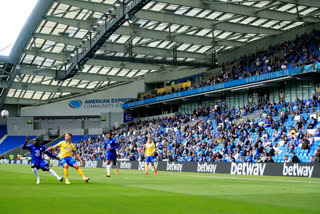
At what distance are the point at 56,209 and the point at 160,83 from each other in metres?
61.5

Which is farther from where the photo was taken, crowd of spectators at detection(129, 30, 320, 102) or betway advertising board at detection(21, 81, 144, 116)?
betway advertising board at detection(21, 81, 144, 116)

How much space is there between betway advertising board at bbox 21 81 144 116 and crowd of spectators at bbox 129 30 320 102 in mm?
18896

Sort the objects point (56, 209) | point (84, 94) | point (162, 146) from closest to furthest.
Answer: point (56, 209)
point (162, 146)
point (84, 94)

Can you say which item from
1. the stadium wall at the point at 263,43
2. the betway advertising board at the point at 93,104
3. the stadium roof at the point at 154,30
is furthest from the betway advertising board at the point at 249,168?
the betway advertising board at the point at 93,104

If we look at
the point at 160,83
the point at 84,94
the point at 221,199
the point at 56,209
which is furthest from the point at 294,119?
the point at 84,94

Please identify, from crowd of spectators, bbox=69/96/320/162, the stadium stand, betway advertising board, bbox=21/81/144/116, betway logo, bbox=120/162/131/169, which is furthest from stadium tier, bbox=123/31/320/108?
the stadium stand

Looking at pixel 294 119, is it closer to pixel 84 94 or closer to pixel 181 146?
pixel 181 146

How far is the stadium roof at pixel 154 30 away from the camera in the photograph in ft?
135

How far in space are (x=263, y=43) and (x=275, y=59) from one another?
9.66 meters

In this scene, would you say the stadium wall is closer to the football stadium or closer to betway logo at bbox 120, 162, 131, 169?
the football stadium

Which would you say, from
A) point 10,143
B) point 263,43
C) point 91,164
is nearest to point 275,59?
point 263,43

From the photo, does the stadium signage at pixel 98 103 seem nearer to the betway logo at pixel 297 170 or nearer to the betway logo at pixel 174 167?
the betway logo at pixel 174 167

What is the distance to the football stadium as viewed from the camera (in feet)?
73.6

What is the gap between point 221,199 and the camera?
9.91 metres
